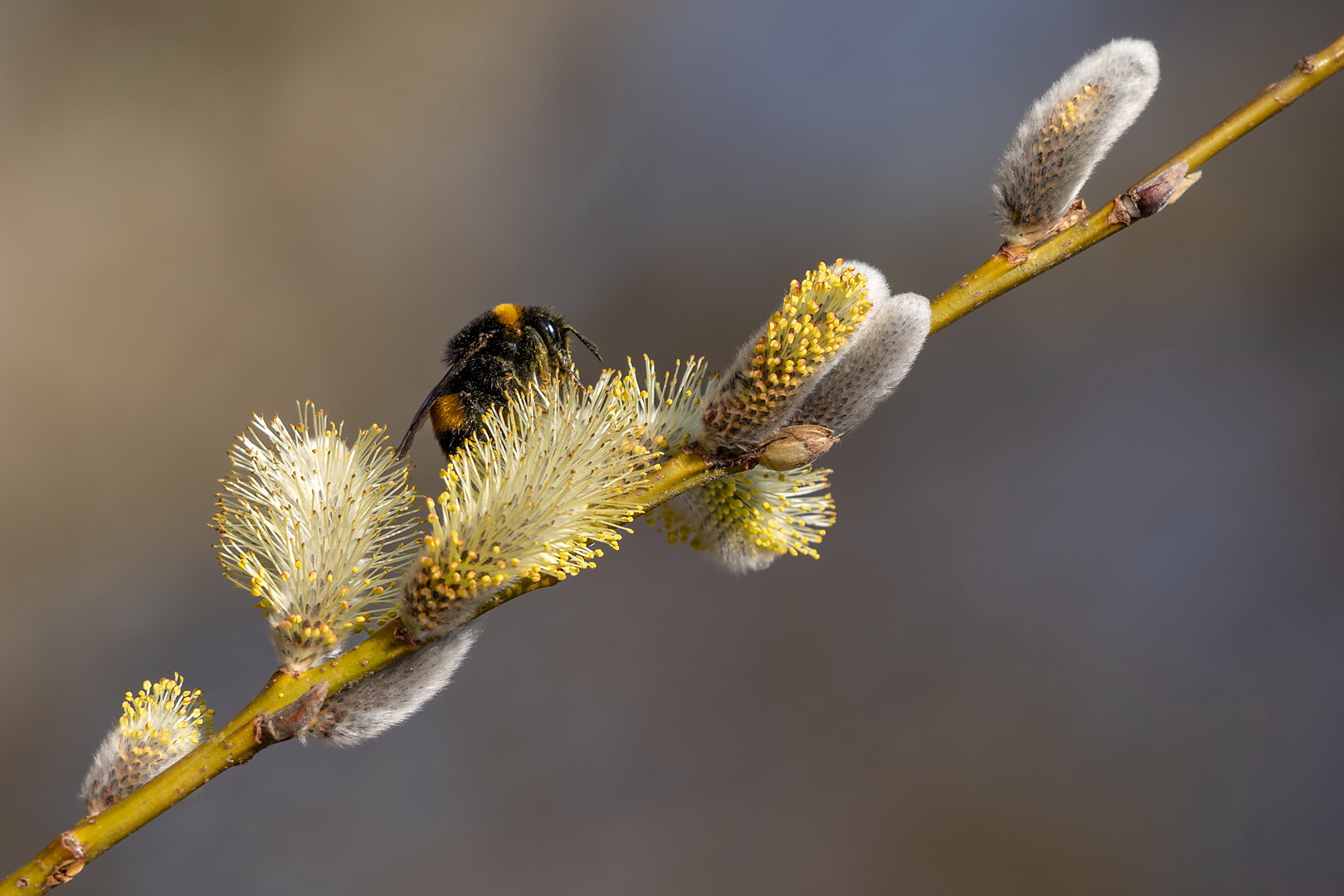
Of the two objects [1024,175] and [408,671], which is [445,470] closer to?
[408,671]

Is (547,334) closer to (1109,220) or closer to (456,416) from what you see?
(456,416)

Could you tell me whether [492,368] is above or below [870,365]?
above

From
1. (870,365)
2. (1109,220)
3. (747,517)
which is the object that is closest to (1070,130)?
(1109,220)

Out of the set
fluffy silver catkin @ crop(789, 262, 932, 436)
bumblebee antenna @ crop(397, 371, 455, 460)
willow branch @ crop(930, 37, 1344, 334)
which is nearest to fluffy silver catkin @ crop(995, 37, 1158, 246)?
willow branch @ crop(930, 37, 1344, 334)

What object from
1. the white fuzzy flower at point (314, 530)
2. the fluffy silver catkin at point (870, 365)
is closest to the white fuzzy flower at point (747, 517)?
the fluffy silver catkin at point (870, 365)

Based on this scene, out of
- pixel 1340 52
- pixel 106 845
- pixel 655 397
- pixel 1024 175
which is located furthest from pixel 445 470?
pixel 1340 52

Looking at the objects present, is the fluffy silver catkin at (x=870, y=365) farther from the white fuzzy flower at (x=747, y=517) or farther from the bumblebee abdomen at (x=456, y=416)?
the bumblebee abdomen at (x=456, y=416)
